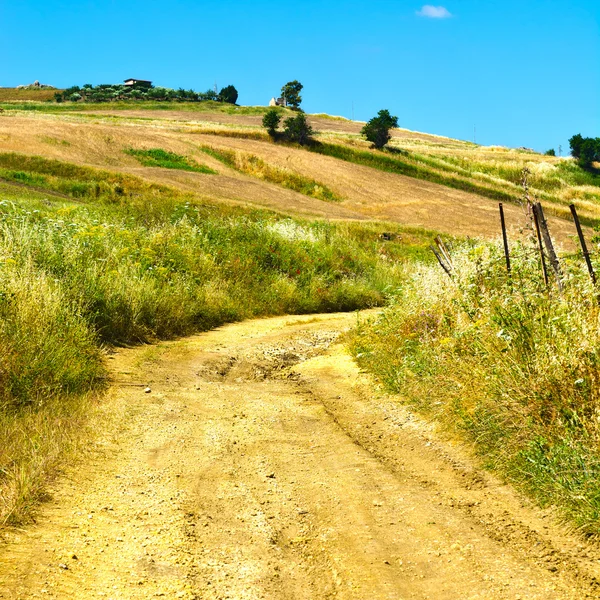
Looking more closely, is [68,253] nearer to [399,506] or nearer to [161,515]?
[161,515]

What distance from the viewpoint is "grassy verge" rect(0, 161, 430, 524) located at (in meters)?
5.81

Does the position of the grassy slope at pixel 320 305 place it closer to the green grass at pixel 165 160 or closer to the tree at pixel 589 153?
the green grass at pixel 165 160

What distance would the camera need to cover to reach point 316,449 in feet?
18.7

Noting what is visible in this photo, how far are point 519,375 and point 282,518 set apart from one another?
2154 mm

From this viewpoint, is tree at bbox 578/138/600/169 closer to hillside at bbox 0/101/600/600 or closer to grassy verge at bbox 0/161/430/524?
grassy verge at bbox 0/161/430/524

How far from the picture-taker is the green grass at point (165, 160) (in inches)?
1353

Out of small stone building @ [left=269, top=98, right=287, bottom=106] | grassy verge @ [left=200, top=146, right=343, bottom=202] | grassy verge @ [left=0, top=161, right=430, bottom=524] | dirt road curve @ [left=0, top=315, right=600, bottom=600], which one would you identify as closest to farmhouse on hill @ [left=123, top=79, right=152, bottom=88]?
small stone building @ [left=269, top=98, right=287, bottom=106]

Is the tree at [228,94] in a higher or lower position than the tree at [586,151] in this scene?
higher

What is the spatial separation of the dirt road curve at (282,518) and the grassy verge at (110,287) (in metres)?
0.49

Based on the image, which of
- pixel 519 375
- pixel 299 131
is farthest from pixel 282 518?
pixel 299 131

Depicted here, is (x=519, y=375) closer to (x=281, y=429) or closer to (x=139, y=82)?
(x=281, y=429)

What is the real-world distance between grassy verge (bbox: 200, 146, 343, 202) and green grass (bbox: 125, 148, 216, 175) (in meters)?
2.80

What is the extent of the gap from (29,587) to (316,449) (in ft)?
8.78

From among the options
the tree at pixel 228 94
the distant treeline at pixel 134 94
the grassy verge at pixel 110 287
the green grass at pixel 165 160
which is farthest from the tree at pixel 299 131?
the tree at pixel 228 94
